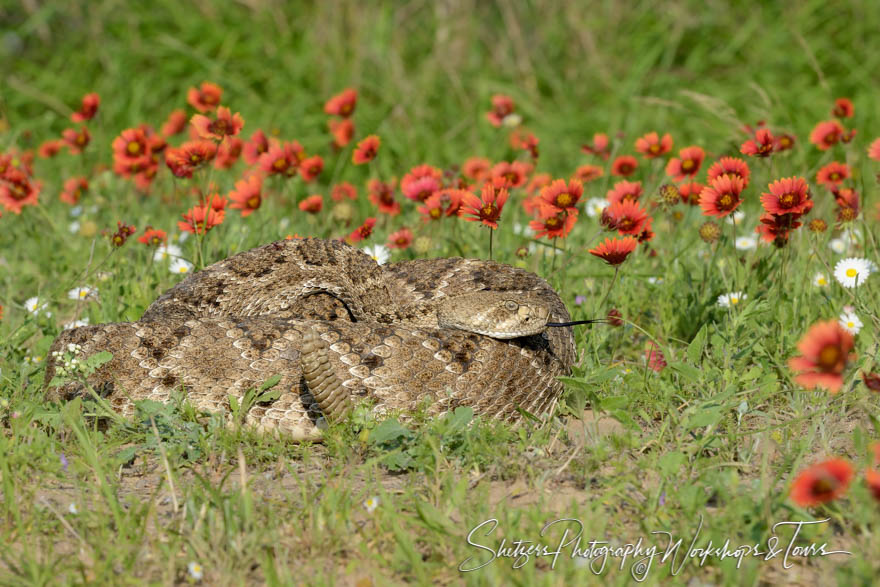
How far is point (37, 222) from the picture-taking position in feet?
26.7

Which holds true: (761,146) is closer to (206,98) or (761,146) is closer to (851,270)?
(851,270)

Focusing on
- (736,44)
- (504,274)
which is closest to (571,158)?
(736,44)

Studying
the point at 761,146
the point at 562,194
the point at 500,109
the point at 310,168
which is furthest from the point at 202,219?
the point at 761,146

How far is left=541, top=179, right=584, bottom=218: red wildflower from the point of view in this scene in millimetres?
5527

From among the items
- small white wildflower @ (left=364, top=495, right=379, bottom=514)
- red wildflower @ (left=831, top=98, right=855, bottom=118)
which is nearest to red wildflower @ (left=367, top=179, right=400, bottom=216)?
red wildflower @ (left=831, top=98, right=855, bottom=118)

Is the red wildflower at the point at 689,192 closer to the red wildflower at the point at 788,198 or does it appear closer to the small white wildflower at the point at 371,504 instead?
the red wildflower at the point at 788,198

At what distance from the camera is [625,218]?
5367mm

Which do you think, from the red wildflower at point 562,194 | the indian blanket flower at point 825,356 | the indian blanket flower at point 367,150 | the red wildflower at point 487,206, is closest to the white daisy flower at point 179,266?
the indian blanket flower at point 367,150

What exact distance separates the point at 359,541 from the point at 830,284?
3.62 m

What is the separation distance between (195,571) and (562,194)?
315cm

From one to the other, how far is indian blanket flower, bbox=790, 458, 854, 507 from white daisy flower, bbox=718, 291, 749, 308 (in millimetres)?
2297

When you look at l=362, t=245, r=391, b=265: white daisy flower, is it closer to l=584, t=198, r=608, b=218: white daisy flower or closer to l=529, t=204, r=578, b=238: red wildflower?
l=529, t=204, r=578, b=238: red wildflower

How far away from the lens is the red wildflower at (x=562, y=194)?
553 centimetres

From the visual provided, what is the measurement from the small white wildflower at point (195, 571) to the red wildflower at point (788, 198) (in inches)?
134
